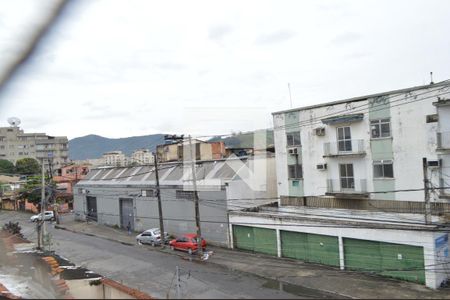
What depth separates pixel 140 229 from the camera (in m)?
35.4

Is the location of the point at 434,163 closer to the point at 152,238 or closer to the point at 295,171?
the point at 295,171

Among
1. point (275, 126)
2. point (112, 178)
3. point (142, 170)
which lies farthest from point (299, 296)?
point (112, 178)

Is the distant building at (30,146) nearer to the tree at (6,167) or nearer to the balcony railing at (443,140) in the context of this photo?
the tree at (6,167)

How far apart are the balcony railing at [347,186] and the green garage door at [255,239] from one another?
15.7 ft

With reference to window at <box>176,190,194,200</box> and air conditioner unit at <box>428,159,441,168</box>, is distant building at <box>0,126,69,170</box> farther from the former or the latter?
air conditioner unit at <box>428,159,441,168</box>

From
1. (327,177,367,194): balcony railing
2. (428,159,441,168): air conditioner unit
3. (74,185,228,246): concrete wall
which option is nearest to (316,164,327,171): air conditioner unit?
(327,177,367,194): balcony railing

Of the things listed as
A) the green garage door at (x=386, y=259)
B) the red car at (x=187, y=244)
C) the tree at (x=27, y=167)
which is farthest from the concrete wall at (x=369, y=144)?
the tree at (x=27, y=167)

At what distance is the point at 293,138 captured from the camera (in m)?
27.8

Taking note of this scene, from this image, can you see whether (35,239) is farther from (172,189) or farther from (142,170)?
(172,189)

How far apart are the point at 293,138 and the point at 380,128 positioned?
6270 mm

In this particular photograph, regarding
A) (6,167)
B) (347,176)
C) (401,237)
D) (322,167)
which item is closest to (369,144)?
(347,176)

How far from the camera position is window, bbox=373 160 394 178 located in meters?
23.0

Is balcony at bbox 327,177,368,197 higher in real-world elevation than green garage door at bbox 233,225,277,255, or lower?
higher

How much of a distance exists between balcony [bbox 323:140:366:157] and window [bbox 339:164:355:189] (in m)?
0.91
